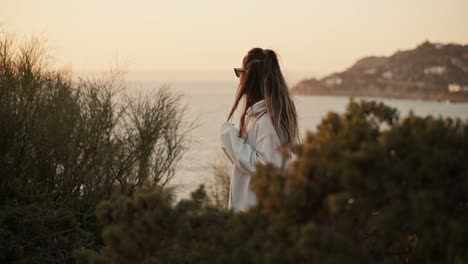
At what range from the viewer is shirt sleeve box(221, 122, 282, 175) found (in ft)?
13.9

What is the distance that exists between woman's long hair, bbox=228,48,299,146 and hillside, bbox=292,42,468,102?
67.1ft

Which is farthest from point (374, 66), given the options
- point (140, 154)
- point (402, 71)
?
point (140, 154)

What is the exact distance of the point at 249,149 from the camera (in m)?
4.28

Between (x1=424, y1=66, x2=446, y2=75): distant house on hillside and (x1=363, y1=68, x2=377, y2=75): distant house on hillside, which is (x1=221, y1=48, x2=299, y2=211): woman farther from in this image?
(x1=363, y1=68, x2=377, y2=75): distant house on hillside

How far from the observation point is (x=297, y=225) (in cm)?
268

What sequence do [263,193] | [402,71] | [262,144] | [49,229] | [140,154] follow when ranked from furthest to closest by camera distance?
[402,71], [140,154], [49,229], [262,144], [263,193]

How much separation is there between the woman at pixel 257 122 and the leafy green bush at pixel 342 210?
1.27 meters

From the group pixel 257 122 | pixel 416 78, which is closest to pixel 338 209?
pixel 257 122

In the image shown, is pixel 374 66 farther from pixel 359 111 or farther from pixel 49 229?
pixel 359 111

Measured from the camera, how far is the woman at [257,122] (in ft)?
14.1

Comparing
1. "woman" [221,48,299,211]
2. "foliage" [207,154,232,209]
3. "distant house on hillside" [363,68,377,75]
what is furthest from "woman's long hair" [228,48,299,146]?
"distant house on hillside" [363,68,377,75]

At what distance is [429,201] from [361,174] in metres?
0.25

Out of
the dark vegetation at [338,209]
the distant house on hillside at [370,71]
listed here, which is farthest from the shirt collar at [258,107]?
the distant house on hillside at [370,71]

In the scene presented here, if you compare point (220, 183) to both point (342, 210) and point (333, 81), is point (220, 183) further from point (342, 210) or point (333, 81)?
point (333, 81)
